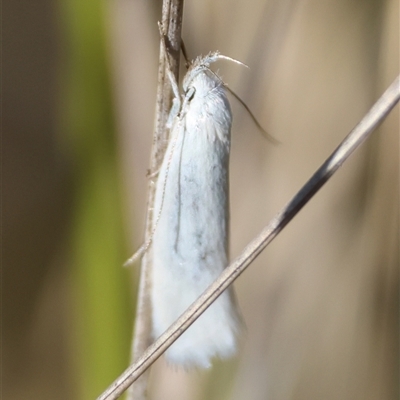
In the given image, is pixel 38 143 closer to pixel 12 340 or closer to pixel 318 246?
pixel 12 340

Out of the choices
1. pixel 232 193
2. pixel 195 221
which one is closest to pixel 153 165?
pixel 195 221

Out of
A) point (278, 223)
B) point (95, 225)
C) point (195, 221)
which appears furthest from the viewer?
point (95, 225)

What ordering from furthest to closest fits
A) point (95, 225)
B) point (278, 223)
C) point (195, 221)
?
1. point (95, 225)
2. point (195, 221)
3. point (278, 223)

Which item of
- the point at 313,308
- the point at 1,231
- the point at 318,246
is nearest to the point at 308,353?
the point at 313,308

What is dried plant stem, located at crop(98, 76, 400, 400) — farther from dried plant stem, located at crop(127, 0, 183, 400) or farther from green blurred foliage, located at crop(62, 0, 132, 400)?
green blurred foliage, located at crop(62, 0, 132, 400)

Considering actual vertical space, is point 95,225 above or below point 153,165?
below

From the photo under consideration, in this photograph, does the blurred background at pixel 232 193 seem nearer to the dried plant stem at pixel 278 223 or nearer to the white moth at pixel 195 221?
the white moth at pixel 195 221

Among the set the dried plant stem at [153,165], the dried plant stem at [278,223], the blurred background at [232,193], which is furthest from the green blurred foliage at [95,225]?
the dried plant stem at [278,223]

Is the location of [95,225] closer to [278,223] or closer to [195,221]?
[195,221]
